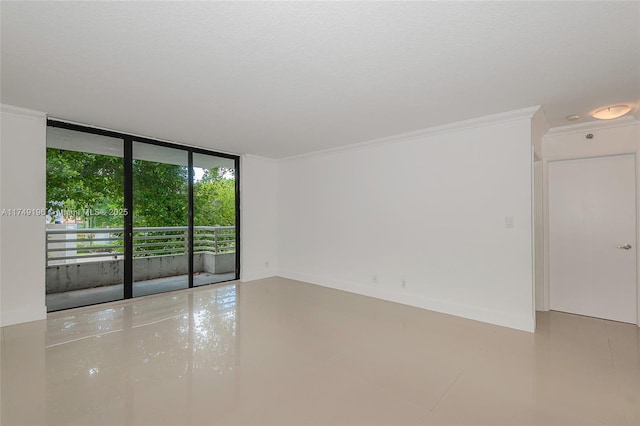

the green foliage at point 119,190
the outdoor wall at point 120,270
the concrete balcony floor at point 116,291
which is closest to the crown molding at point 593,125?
the green foliage at point 119,190

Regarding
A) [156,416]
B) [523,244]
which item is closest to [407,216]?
[523,244]

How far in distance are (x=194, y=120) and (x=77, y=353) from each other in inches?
104

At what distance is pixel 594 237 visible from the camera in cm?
367

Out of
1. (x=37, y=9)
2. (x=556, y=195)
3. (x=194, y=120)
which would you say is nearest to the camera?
(x=37, y=9)

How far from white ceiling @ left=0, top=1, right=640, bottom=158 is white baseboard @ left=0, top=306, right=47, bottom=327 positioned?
2274 millimetres

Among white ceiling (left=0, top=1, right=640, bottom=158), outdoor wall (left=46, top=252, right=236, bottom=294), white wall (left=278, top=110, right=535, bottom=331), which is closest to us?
white ceiling (left=0, top=1, right=640, bottom=158)

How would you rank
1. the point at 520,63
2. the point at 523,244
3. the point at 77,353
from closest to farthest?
the point at 520,63, the point at 77,353, the point at 523,244

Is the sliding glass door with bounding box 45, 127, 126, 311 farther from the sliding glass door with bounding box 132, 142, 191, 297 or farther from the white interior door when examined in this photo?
the white interior door

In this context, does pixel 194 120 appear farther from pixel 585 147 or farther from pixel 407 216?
pixel 585 147

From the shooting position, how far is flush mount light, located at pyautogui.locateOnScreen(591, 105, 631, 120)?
3.10 meters

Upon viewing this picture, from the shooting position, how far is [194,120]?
3.64 meters

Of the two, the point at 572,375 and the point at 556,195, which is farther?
the point at 556,195

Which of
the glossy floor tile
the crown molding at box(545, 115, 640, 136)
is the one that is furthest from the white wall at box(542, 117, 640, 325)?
the glossy floor tile

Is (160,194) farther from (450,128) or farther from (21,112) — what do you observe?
(450,128)
